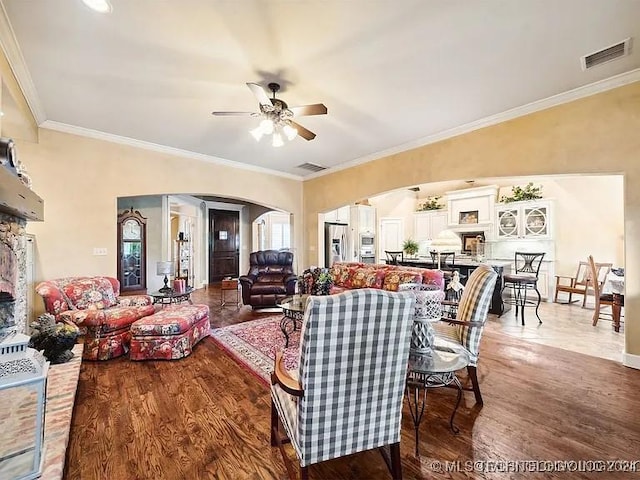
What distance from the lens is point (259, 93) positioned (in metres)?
2.50

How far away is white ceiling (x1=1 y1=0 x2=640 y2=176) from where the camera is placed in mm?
1985

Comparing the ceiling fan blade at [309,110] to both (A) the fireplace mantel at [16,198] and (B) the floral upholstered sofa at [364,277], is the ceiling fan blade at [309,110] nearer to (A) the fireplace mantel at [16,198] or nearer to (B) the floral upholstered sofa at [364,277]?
(B) the floral upholstered sofa at [364,277]

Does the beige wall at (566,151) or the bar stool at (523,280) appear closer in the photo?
the beige wall at (566,151)

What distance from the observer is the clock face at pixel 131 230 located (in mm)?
6047

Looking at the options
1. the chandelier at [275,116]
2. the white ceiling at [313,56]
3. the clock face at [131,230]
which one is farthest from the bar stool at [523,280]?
the clock face at [131,230]

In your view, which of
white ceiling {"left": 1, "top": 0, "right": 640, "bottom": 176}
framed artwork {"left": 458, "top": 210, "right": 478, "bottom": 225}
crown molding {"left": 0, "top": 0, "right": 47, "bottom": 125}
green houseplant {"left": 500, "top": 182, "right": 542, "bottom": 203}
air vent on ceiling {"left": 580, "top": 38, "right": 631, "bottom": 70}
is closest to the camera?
white ceiling {"left": 1, "top": 0, "right": 640, "bottom": 176}

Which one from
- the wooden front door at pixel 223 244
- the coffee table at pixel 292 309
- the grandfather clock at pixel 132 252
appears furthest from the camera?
the wooden front door at pixel 223 244

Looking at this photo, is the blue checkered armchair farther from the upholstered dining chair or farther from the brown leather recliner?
the brown leather recliner

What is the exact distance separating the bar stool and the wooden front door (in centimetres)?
732

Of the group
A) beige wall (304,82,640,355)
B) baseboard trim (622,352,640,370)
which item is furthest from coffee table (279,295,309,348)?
baseboard trim (622,352,640,370)

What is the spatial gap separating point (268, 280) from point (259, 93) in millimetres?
A: 3852

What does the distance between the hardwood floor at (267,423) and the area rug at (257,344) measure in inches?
6.4

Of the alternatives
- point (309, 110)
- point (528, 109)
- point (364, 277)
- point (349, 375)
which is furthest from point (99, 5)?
point (364, 277)

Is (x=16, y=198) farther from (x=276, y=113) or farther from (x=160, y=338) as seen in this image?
(x=276, y=113)
